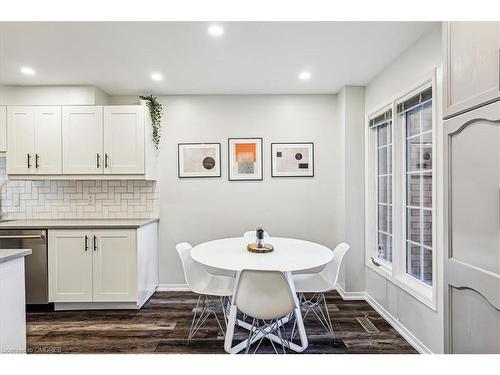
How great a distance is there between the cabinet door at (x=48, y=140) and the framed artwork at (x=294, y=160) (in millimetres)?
2450

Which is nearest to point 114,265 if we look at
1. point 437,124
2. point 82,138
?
point 82,138

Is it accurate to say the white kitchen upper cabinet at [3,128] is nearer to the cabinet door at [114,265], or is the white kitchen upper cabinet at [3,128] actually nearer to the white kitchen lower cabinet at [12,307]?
the cabinet door at [114,265]

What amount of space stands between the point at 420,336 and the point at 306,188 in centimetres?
192

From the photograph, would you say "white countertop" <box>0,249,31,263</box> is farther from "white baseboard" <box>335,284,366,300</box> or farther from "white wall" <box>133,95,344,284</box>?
"white baseboard" <box>335,284,366,300</box>

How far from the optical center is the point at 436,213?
2.07m

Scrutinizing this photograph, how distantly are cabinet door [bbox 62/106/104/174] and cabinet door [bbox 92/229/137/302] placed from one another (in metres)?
0.82

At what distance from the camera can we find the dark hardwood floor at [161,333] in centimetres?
234

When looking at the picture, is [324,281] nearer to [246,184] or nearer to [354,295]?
[354,295]

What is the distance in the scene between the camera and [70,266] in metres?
3.04

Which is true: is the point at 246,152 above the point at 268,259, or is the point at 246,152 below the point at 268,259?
above

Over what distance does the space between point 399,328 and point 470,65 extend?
2.27 m

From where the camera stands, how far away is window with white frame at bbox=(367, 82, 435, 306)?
2.34 m
